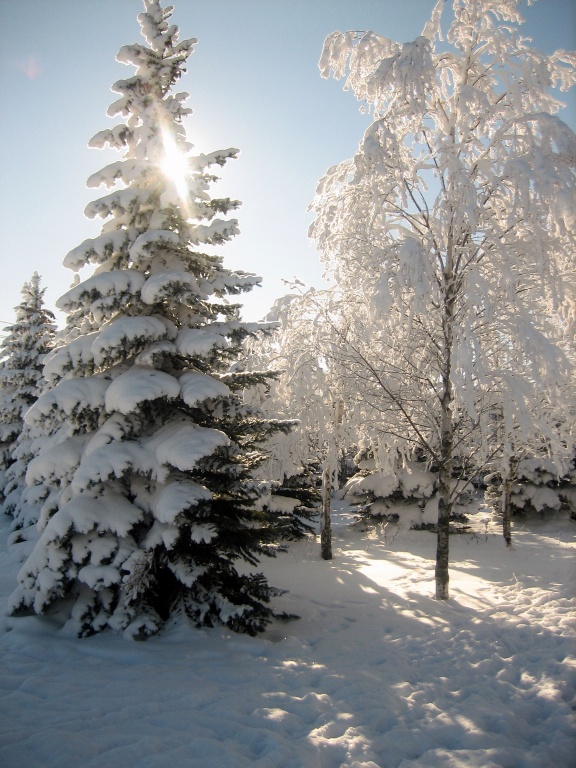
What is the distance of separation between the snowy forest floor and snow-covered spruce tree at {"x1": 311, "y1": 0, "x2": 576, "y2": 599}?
204cm

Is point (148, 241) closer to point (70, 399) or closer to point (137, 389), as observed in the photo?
point (137, 389)

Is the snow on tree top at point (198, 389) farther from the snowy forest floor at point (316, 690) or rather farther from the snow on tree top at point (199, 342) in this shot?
the snowy forest floor at point (316, 690)

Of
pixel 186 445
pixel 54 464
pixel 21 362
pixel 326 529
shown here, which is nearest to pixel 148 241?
pixel 186 445

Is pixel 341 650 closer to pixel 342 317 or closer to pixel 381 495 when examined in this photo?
pixel 342 317

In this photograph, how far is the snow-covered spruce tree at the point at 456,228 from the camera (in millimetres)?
6758

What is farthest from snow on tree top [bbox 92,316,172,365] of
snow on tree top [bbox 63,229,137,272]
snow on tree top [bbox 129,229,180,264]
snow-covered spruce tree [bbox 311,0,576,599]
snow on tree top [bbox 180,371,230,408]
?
snow-covered spruce tree [bbox 311,0,576,599]

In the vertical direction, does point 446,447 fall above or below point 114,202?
below

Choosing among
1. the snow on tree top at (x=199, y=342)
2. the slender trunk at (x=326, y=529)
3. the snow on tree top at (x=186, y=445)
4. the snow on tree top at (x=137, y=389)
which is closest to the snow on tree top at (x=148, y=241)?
Result: the snow on tree top at (x=199, y=342)

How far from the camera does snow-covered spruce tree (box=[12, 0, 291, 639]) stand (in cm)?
620

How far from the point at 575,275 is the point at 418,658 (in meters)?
6.58

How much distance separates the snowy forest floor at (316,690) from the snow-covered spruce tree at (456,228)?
2.04 metres

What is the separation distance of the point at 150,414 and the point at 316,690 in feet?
14.7

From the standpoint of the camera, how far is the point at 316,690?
16.9ft

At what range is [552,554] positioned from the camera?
13.1 metres
